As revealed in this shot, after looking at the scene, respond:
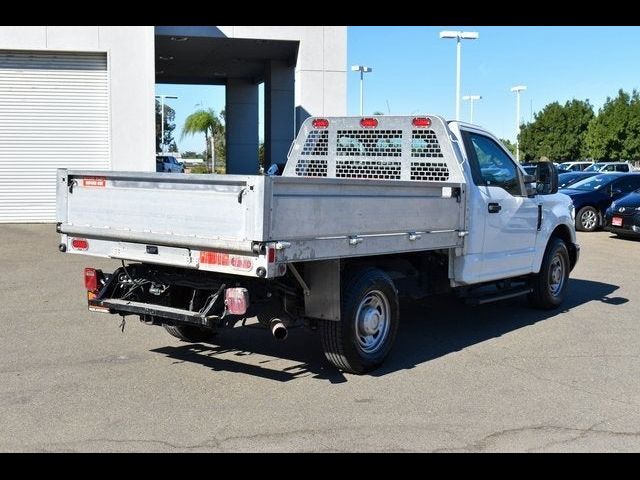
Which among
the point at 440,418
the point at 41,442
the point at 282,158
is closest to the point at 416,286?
the point at 440,418

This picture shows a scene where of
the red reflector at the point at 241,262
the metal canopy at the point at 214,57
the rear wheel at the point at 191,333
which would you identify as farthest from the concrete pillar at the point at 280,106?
the red reflector at the point at 241,262

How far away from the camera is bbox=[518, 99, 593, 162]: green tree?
201 feet

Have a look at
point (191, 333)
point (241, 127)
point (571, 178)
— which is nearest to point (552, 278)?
point (191, 333)

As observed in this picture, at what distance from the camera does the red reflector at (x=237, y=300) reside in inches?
216

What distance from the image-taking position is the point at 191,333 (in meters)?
7.24

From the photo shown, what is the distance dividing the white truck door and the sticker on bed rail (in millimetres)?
3650

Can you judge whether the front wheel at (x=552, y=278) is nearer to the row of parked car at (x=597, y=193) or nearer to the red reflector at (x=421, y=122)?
the red reflector at (x=421, y=122)

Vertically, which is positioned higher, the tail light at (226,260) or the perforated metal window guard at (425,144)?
the perforated metal window guard at (425,144)

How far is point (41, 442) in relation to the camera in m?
4.69

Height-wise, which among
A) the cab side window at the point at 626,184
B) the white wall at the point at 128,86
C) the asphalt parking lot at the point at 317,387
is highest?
the white wall at the point at 128,86

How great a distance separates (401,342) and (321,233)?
2390mm

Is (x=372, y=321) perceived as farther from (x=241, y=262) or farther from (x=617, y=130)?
(x=617, y=130)

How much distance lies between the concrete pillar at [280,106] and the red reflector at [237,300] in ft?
79.2

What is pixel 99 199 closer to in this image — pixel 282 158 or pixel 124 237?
pixel 124 237
